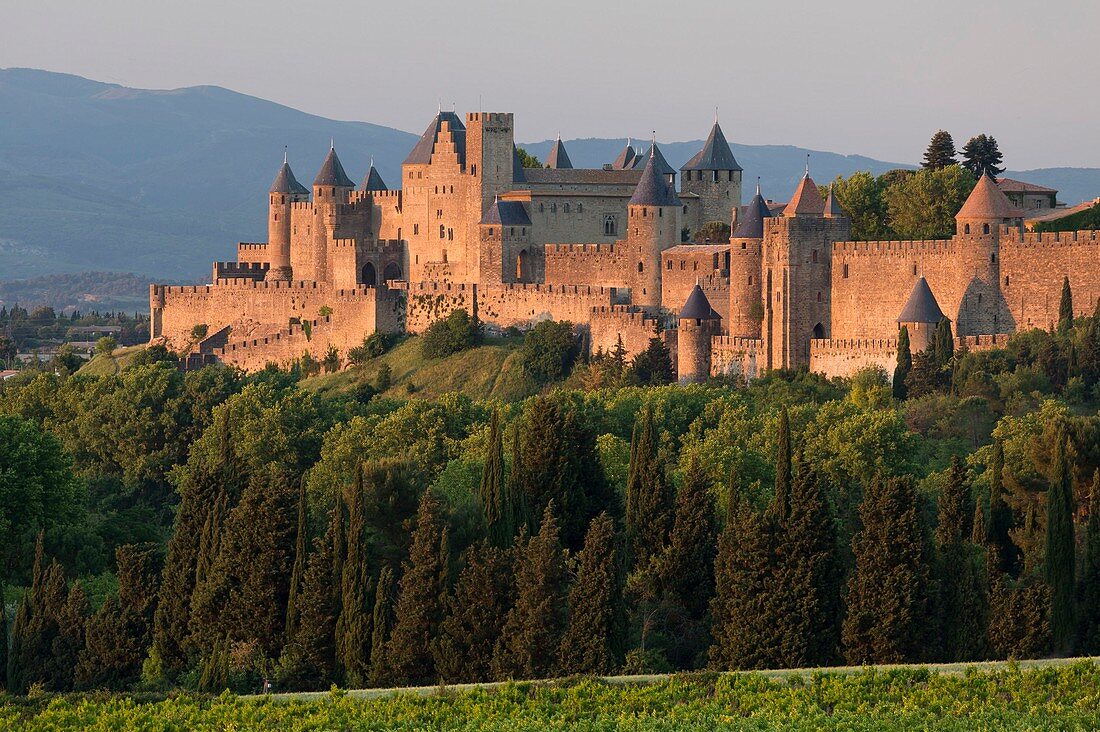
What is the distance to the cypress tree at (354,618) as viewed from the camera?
123 ft

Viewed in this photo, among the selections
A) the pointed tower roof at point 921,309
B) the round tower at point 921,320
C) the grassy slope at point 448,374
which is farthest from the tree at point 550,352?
the round tower at point 921,320

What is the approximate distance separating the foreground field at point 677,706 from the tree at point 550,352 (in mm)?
33409

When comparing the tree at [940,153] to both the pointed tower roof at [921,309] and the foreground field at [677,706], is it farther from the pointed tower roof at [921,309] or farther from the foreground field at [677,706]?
the foreground field at [677,706]

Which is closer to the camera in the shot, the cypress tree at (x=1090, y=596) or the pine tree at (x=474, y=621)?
the pine tree at (x=474, y=621)

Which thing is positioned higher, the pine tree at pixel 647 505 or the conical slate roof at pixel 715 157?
the conical slate roof at pixel 715 157

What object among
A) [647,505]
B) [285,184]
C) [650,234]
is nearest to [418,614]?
[647,505]

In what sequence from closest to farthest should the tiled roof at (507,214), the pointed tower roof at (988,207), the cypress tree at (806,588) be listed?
the cypress tree at (806,588) → the pointed tower roof at (988,207) → the tiled roof at (507,214)

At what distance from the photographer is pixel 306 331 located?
7600cm

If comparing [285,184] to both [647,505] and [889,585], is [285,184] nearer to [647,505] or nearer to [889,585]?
[647,505]

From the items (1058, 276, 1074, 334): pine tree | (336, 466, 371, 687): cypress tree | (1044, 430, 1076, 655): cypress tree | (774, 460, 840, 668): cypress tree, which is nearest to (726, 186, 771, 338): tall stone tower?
(1058, 276, 1074, 334): pine tree

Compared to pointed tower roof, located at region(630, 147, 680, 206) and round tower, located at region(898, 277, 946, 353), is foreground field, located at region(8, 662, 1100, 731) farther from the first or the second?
pointed tower roof, located at region(630, 147, 680, 206)

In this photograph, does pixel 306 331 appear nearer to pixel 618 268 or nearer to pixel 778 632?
pixel 618 268

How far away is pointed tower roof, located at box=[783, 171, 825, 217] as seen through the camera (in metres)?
61.8

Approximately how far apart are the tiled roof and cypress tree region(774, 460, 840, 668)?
111 feet
